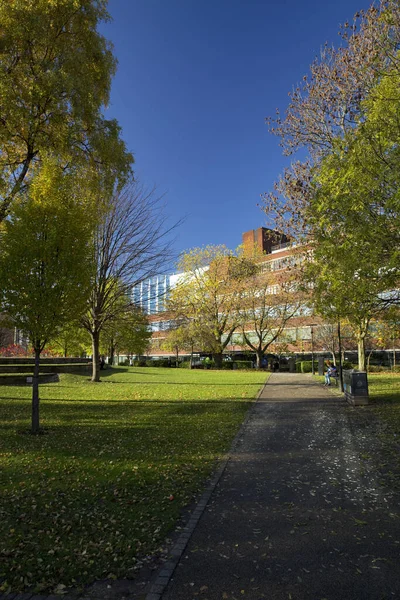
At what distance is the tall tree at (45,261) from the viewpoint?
8516 millimetres

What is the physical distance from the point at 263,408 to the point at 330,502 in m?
8.85

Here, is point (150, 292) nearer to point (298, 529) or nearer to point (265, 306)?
point (298, 529)

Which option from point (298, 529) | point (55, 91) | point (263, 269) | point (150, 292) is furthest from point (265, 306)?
point (298, 529)

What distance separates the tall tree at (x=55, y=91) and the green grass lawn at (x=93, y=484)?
18.8 ft

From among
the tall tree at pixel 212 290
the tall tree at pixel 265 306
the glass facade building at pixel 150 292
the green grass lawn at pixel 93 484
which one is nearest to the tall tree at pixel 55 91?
the green grass lawn at pixel 93 484

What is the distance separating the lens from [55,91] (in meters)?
10.0

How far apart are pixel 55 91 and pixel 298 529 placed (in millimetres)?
10512

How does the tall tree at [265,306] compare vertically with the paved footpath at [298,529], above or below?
above

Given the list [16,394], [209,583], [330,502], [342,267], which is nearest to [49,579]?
[209,583]

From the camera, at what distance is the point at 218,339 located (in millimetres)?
44438

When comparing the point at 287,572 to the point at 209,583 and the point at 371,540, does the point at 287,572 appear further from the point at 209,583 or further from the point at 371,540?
the point at 371,540

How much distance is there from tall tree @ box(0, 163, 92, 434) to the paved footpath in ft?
15.7

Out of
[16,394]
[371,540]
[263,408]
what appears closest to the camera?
[371,540]

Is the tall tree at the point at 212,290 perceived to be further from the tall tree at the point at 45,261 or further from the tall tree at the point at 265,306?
the tall tree at the point at 45,261
